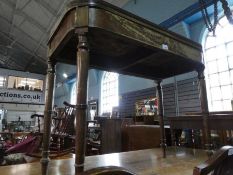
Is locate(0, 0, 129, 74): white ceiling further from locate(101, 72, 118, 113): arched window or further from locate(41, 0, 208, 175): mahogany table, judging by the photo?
locate(41, 0, 208, 175): mahogany table

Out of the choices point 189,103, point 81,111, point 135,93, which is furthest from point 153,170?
point 135,93

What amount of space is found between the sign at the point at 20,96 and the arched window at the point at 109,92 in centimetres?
723

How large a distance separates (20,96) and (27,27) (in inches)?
234

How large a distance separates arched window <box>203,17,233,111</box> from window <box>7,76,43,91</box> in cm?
1282

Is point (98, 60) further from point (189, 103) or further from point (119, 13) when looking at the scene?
point (189, 103)

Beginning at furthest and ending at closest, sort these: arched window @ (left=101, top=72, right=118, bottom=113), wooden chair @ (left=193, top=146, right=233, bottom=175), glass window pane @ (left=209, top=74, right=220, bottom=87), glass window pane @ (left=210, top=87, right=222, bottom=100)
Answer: arched window @ (left=101, top=72, right=118, bottom=113), glass window pane @ (left=209, top=74, right=220, bottom=87), glass window pane @ (left=210, top=87, right=222, bottom=100), wooden chair @ (left=193, top=146, right=233, bottom=175)

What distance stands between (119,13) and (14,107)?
14352 mm

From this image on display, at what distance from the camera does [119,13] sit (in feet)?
3.22

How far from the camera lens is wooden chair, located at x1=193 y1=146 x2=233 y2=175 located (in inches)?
16.7

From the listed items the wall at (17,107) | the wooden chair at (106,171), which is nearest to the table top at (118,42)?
the wooden chair at (106,171)


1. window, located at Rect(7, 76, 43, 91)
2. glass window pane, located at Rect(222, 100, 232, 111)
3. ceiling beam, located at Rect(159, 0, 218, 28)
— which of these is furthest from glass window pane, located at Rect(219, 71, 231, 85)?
window, located at Rect(7, 76, 43, 91)

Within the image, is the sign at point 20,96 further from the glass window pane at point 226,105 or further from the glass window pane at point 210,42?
the glass window pane at point 226,105

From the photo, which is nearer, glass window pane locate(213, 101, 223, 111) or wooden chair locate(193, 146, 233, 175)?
wooden chair locate(193, 146, 233, 175)

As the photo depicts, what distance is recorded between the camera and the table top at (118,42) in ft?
2.99
